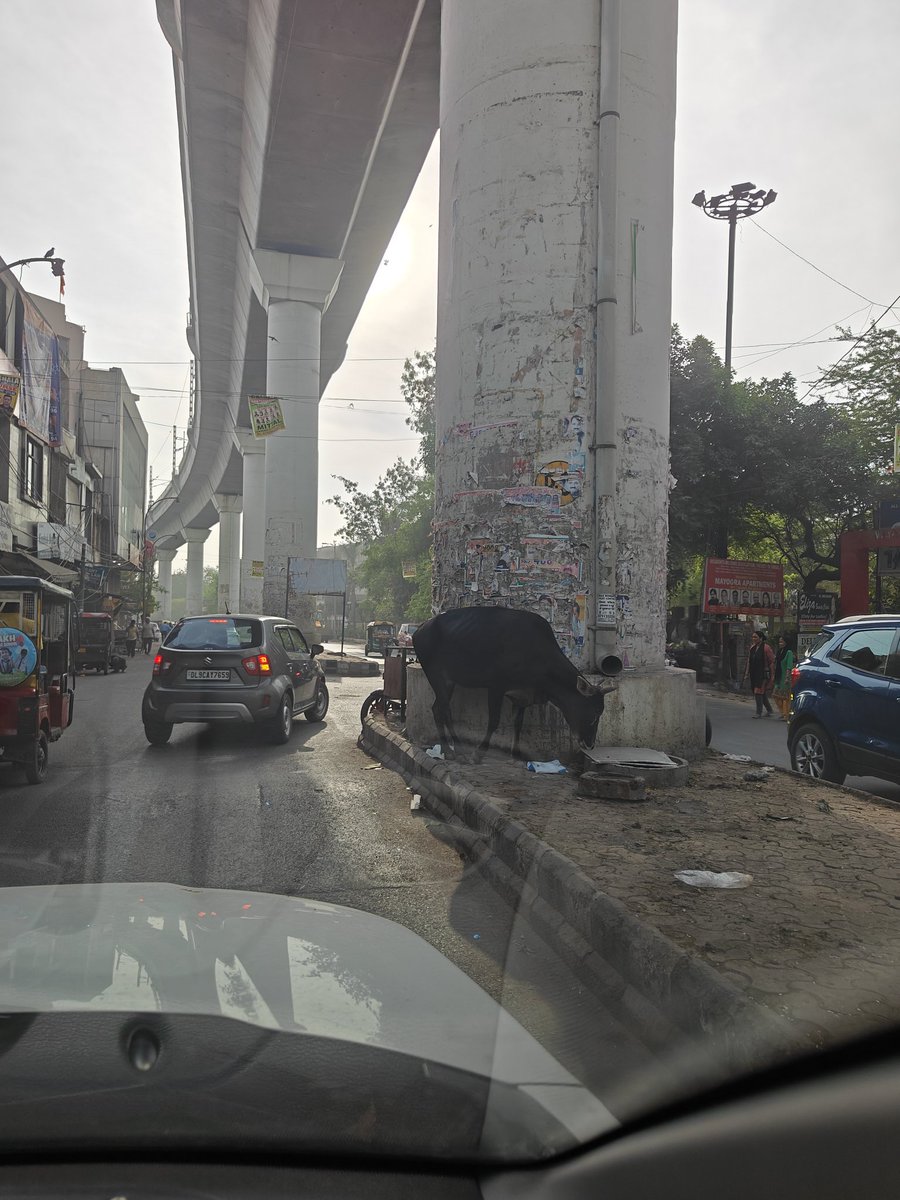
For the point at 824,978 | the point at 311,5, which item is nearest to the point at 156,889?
the point at 824,978

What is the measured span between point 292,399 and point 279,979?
1079 inches

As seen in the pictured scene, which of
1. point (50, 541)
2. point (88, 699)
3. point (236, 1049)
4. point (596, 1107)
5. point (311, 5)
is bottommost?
point (88, 699)

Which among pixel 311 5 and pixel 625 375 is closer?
pixel 625 375

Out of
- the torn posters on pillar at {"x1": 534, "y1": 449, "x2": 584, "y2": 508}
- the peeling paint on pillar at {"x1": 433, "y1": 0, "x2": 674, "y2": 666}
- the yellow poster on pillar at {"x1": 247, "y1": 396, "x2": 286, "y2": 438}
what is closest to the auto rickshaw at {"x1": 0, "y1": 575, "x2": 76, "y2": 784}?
the peeling paint on pillar at {"x1": 433, "y1": 0, "x2": 674, "y2": 666}

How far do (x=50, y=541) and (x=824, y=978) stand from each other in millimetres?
34280

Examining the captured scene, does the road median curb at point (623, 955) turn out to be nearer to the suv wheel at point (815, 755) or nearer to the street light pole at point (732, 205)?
the suv wheel at point (815, 755)

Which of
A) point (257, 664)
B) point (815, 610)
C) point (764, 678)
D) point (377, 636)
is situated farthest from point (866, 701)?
point (377, 636)

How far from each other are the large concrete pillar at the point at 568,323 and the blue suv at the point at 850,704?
1504 mm

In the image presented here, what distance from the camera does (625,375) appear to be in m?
8.71

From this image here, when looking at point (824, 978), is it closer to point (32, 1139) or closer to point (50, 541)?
point (32, 1139)

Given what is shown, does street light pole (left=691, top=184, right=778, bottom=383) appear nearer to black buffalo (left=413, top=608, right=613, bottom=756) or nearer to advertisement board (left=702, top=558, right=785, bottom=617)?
advertisement board (left=702, top=558, right=785, bottom=617)

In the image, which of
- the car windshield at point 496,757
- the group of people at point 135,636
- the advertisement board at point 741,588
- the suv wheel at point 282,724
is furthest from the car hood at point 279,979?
the group of people at point 135,636

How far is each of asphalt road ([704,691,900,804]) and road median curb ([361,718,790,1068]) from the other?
4.17m

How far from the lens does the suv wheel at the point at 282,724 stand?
10.3 metres
